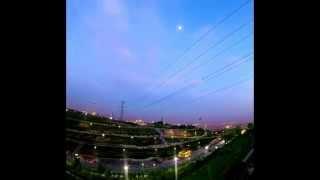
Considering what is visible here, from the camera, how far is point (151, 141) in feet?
79.5

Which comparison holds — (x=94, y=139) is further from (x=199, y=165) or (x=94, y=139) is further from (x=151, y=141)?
(x=199, y=165)

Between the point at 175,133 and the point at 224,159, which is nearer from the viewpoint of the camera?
the point at 224,159

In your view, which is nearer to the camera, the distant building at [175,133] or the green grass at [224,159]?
the green grass at [224,159]

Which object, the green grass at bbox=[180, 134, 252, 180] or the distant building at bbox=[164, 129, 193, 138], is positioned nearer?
the green grass at bbox=[180, 134, 252, 180]
